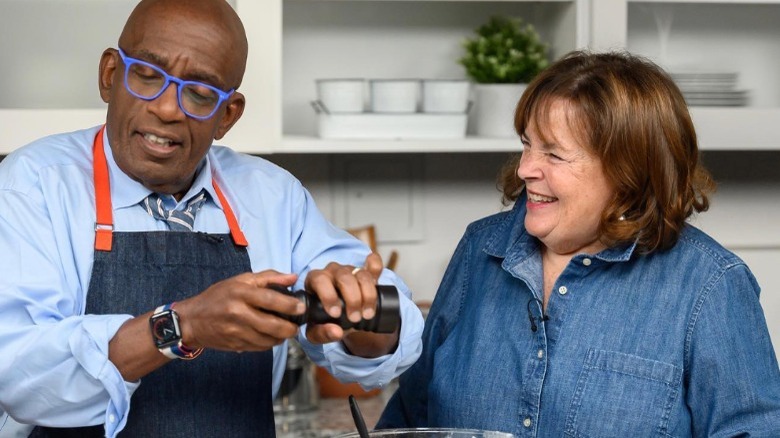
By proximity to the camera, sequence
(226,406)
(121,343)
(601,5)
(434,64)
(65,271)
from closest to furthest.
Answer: (121,343) < (65,271) < (226,406) < (601,5) < (434,64)

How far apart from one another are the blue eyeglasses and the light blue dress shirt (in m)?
0.12

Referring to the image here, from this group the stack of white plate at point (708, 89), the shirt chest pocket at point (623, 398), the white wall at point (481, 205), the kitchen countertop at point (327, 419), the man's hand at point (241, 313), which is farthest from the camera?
the white wall at point (481, 205)

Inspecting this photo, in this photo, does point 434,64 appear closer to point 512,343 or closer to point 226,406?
point 512,343

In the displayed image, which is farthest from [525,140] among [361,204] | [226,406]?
[361,204]

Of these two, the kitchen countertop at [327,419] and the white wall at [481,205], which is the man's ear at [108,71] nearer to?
the kitchen countertop at [327,419]

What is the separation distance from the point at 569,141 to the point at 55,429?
2.55 feet

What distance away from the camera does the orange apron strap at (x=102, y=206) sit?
4.51 ft

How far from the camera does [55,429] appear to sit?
1356 millimetres

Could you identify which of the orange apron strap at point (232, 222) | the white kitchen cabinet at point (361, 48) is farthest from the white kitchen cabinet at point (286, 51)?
the orange apron strap at point (232, 222)

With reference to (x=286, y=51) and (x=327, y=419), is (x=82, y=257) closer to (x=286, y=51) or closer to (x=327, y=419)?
(x=327, y=419)

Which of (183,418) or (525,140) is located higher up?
(525,140)

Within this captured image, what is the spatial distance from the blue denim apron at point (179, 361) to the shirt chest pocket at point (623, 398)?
0.43 m

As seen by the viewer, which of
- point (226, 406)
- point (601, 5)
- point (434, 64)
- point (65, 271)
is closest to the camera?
point (65, 271)

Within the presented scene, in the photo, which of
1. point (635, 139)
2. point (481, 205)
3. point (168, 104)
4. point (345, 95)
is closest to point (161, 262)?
point (168, 104)
